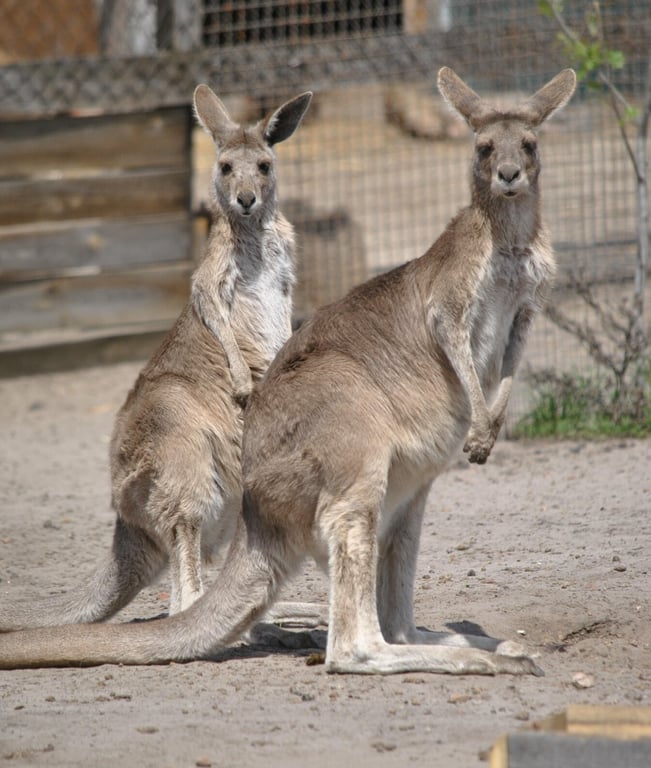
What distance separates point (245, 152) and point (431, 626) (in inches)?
91.2

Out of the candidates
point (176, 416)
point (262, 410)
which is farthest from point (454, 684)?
point (176, 416)

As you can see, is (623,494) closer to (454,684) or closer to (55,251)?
(454,684)

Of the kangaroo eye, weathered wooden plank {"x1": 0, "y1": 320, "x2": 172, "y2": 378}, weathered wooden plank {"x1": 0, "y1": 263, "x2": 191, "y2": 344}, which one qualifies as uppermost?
the kangaroo eye

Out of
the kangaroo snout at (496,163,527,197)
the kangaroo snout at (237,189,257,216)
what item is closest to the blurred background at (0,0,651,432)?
the kangaroo snout at (237,189,257,216)

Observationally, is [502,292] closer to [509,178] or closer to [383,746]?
[509,178]

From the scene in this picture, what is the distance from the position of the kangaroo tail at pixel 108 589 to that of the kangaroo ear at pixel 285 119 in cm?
200

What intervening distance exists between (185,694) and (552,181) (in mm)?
7752

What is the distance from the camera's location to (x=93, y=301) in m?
10.0

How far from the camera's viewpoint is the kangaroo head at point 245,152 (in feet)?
18.0

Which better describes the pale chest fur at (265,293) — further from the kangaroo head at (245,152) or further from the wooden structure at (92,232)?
the wooden structure at (92,232)

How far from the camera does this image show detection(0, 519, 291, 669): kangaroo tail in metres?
4.24

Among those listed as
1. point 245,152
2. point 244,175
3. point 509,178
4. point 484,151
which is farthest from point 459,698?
point 245,152

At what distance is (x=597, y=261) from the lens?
28.5 ft

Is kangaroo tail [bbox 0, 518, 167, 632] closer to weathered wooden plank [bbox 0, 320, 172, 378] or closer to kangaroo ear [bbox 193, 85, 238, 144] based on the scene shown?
kangaroo ear [bbox 193, 85, 238, 144]
